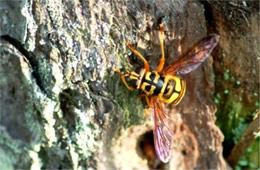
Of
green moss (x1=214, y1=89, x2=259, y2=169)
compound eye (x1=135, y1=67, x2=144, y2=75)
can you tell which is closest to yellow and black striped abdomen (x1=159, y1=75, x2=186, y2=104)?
compound eye (x1=135, y1=67, x2=144, y2=75)

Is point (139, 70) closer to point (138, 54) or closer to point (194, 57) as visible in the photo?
point (138, 54)

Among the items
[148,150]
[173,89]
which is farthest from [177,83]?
[148,150]

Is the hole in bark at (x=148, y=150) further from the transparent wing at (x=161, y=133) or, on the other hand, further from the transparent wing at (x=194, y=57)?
the transparent wing at (x=194, y=57)

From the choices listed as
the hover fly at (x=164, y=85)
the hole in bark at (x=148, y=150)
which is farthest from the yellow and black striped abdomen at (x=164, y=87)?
the hole in bark at (x=148, y=150)

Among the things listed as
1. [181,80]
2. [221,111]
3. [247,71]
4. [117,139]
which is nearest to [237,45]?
[247,71]

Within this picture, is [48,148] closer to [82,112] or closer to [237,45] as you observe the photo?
[82,112]

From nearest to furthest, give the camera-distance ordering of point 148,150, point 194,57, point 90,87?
point 90,87
point 194,57
point 148,150
